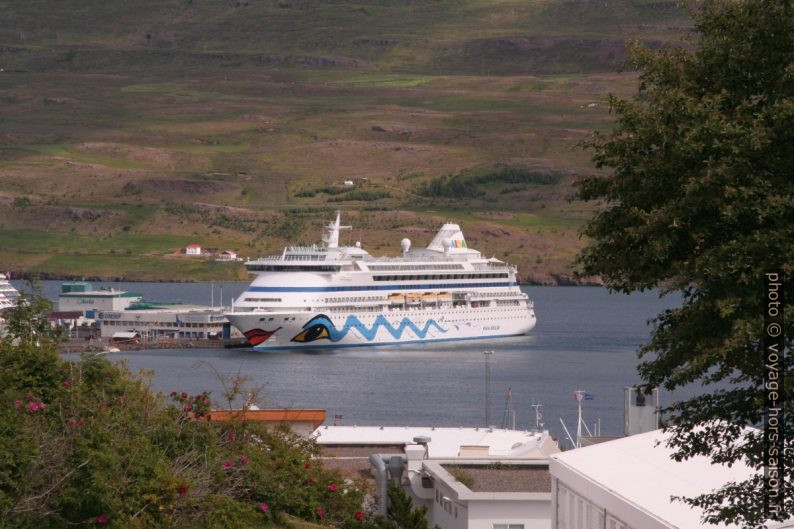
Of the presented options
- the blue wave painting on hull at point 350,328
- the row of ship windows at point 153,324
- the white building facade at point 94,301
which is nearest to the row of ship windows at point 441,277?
the blue wave painting on hull at point 350,328

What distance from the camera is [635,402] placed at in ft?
74.3

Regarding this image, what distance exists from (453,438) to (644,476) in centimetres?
1430

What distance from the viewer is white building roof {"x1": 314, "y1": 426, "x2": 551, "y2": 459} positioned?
29.2 metres

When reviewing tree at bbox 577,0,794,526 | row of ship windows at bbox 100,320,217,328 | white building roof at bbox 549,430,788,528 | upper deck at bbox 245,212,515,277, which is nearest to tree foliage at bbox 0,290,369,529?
white building roof at bbox 549,430,788,528

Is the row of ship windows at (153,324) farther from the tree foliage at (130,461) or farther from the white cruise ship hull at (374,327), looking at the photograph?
the tree foliage at (130,461)

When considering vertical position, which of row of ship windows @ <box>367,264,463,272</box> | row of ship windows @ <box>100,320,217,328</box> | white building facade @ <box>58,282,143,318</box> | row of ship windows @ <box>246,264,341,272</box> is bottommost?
row of ship windows @ <box>100,320,217,328</box>

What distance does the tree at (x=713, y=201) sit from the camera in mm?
11984

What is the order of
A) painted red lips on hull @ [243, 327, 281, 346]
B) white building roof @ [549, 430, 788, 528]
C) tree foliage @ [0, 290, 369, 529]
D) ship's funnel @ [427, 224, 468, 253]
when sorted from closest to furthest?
white building roof @ [549, 430, 788, 528], tree foliage @ [0, 290, 369, 529], painted red lips on hull @ [243, 327, 281, 346], ship's funnel @ [427, 224, 468, 253]

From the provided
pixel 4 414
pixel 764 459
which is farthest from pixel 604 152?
pixel 4 414

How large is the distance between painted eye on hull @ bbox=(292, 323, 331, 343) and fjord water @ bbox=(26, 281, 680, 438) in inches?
56.3

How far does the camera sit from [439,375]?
82.8m

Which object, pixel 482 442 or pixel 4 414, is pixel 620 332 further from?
pixel 4 414

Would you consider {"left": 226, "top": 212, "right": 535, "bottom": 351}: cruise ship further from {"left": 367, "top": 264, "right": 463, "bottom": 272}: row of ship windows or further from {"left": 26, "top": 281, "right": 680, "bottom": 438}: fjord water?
{"left": 26, "top": 281, "right": 680, "bottom": 438}: fjord water

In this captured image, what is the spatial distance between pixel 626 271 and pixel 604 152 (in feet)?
3.03
